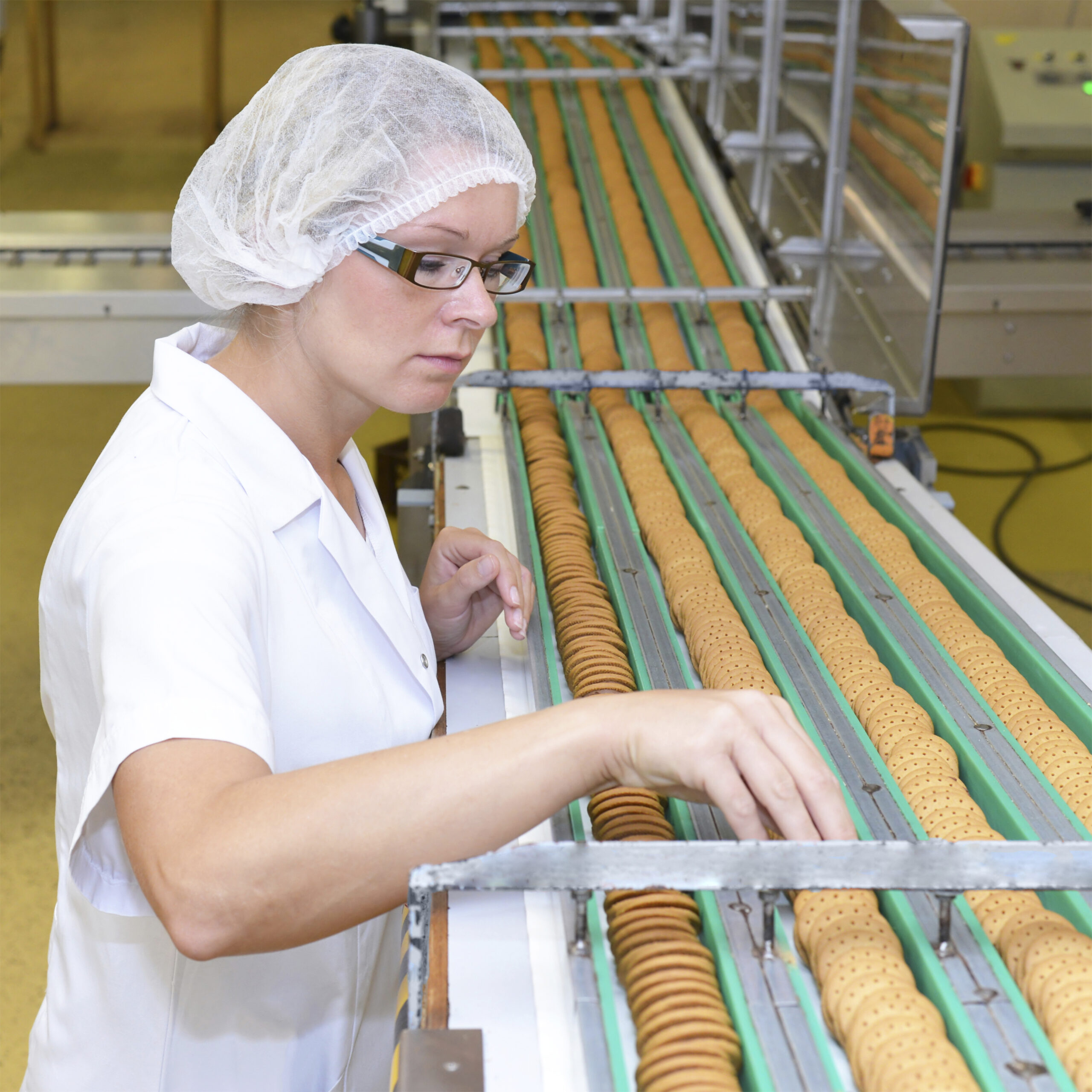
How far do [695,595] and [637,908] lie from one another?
1.91 feet

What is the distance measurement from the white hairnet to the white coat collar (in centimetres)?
8

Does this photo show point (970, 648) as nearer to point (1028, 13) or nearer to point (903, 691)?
point (903, 691)

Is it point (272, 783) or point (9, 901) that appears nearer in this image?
point (272, 783)

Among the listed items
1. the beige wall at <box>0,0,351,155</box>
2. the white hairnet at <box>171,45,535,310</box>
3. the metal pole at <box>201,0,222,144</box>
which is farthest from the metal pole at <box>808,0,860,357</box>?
the beige wall at <box>0,0,351,155</box>

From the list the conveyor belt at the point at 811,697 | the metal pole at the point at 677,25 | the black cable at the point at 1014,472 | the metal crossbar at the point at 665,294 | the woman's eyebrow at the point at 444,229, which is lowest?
the black cable at the point at 1014,472

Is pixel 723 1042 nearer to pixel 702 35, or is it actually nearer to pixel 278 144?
pixel 278 144

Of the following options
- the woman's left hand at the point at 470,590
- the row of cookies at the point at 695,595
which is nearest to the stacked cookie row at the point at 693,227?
the row of cookies at the point at 695,595

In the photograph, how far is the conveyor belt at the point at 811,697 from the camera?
31.9 inches

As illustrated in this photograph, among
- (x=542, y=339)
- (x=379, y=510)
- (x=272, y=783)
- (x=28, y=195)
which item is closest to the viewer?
(x=272, y=783)

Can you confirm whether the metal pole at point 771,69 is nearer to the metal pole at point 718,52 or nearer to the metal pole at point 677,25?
the metal pole at point 718,52

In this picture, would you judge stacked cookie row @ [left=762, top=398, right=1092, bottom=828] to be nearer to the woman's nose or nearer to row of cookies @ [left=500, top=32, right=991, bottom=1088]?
row of cookies @ [left=500, top=32, right=991, bottom=1088]

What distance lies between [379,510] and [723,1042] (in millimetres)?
685

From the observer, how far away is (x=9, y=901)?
234 centimetres

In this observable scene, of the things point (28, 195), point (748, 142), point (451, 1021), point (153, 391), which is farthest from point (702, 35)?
point (451, 1021)
